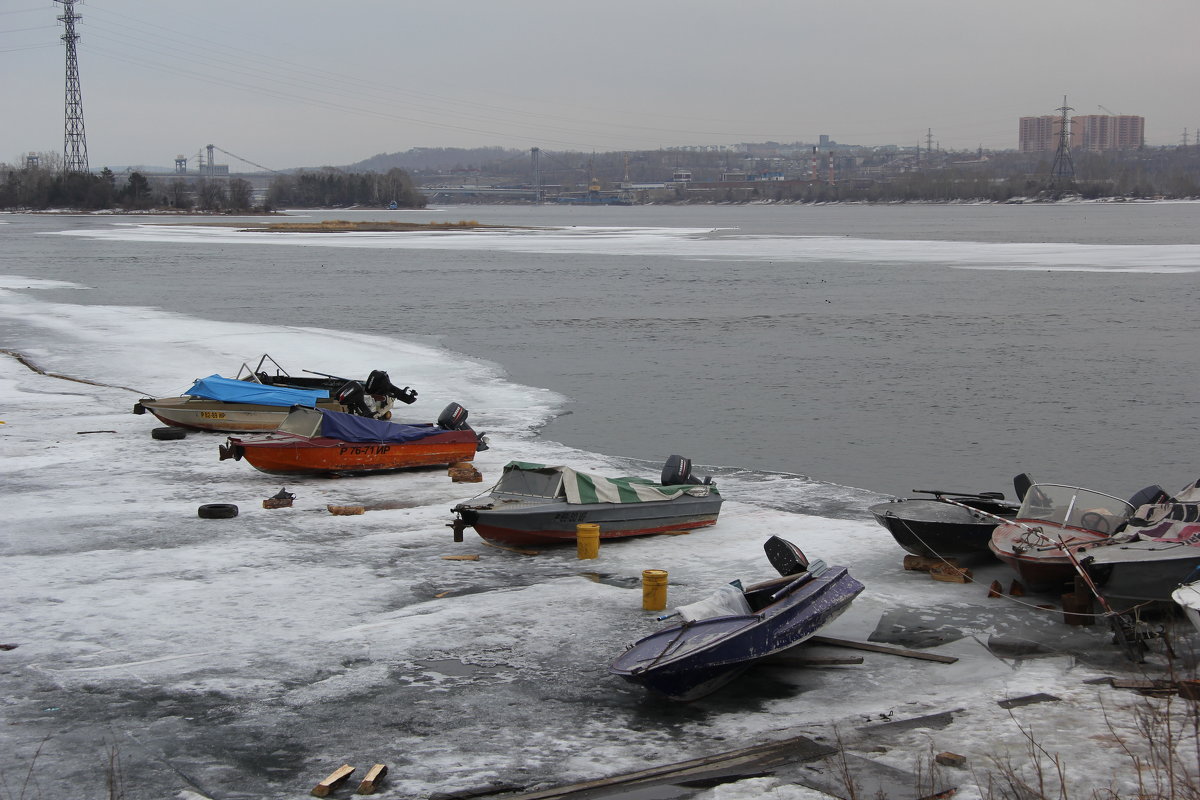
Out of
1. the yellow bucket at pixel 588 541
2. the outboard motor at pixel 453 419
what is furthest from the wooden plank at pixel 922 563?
the outboard motor at pixel 453 419

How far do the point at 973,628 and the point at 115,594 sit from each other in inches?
354

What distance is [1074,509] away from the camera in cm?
1405

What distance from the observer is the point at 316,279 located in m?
62.9

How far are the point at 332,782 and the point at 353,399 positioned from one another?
45.1ft

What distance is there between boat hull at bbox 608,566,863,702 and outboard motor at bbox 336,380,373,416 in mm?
12121

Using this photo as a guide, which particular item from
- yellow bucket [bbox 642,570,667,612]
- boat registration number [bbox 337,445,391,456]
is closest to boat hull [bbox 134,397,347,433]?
boat registration number [bbox 337,445,391,456]

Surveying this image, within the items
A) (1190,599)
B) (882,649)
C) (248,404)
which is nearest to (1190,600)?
(1190,599)

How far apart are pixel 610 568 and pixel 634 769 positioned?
18.6 ft

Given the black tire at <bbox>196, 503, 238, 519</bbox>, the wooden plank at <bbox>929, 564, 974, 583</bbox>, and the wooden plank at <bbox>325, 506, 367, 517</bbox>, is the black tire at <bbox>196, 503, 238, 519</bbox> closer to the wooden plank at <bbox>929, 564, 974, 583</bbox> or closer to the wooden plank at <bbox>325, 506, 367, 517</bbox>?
the wooden plank at <bbox>325, 506, 367, 517</bbox>

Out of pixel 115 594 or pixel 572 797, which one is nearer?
pixel 572 797

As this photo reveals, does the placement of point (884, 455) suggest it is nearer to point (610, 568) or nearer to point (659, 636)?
point (610, 568)

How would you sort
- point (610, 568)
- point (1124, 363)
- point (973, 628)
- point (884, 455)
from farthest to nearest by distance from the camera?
point (1124, 363) → point (884, 455) → point (610, 568) → point (973, 628)

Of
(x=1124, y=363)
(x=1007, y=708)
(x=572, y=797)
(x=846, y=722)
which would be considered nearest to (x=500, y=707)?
(x=572, y=797)

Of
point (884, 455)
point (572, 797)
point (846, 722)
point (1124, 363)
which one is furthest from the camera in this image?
point (1124, 363)
